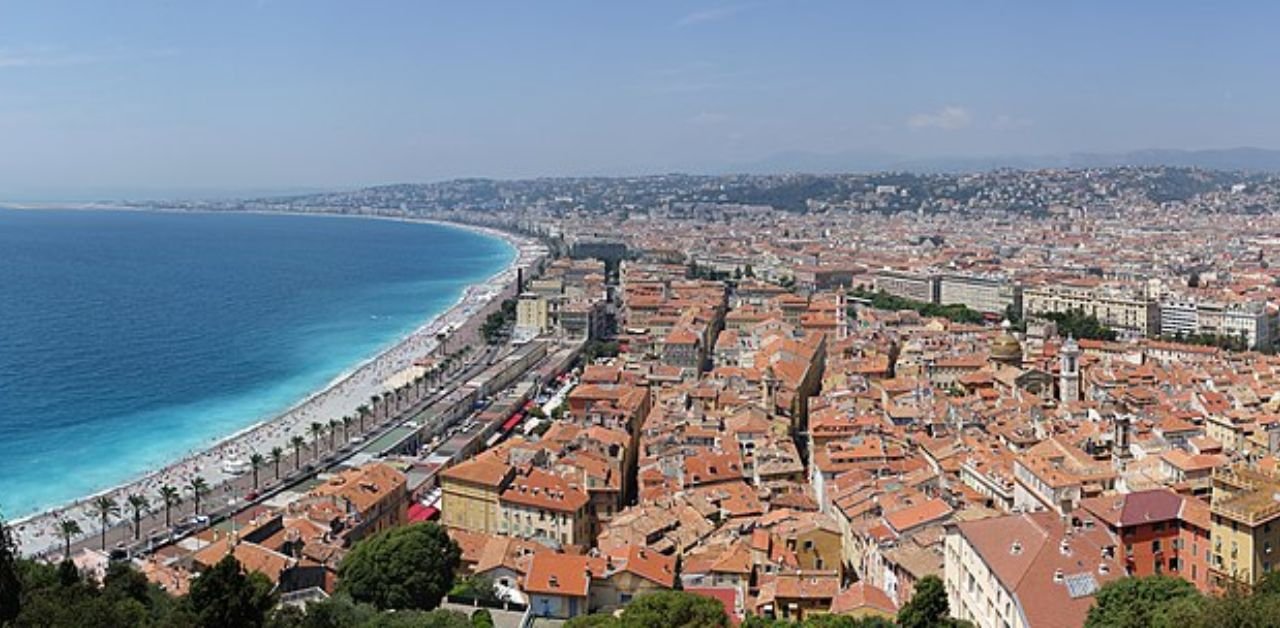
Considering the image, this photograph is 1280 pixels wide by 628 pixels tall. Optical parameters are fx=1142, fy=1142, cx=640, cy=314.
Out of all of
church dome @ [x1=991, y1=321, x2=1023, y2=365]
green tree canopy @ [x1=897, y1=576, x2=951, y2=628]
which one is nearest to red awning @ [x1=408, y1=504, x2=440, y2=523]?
green tree canopy @ [x1=897, y1=576, x2=951, y2=628]

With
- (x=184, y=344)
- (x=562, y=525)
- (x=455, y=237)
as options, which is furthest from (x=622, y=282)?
(x=455, y=237)

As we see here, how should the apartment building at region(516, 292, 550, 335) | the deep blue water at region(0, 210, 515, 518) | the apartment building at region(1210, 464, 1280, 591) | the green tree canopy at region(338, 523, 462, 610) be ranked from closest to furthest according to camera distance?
the apartment building at region(1210, 464, 1280, 591), the green tree canopy at region(338, 523, 462, 610), the deep blue water at region(0, 210, 515, 518), the apartment building at region(516, 292, 550, 335)

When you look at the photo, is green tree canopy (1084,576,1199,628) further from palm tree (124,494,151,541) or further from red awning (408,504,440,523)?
palm tree (124,494,151,541)

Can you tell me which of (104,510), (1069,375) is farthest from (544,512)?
(1069,375)

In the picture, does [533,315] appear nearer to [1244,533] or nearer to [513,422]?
[513,422]

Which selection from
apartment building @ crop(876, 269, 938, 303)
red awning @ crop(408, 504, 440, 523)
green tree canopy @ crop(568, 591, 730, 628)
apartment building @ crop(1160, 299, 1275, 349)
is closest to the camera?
green tree canopy @ crop(568, 591, 730, 628)

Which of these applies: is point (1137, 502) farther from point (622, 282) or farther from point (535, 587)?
point (622, 282)
